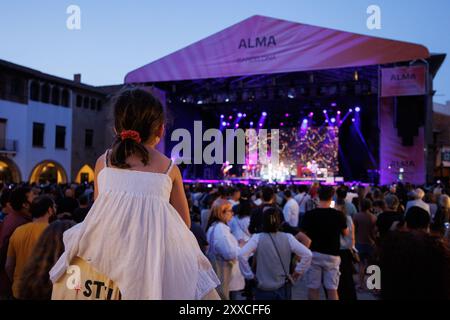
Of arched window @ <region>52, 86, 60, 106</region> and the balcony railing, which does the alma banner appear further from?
arched window @ <region>52, 86, 60, 106</region>

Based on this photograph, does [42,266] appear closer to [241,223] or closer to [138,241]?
[138,241]

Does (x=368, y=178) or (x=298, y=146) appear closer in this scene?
(x=368, y=178)

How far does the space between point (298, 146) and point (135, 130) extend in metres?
19.9

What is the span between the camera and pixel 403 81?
1355 cm

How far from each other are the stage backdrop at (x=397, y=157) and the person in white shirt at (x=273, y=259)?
11621 millimetres

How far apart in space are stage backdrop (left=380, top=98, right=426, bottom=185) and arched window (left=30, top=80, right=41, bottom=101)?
1854 cm

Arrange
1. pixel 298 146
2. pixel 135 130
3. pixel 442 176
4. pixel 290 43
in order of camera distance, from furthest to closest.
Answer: pixel 442 176, pixel 298 146, pixel 290 43, pixel 135 130

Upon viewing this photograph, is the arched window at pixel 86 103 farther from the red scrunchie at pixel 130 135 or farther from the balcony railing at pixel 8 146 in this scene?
the red scrunchie at pixel 130 135

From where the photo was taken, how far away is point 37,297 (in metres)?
2.54

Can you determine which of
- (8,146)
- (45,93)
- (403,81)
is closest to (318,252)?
(403,81)

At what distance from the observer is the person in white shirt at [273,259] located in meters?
3.77

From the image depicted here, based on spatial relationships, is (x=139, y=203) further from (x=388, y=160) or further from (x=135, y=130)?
(x=388, y=160)

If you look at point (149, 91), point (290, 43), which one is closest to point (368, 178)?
point (290, 43)

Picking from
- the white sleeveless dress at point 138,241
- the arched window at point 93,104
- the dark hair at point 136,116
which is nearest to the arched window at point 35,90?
the arched window at point 93,104
